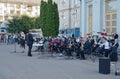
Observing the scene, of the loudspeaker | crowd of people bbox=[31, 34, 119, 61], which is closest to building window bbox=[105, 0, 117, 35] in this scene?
crowd of people bbox=[31, 34, 119, 61]

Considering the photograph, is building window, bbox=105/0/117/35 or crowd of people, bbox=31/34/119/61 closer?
crowd of people, bbox=31/34/119/61

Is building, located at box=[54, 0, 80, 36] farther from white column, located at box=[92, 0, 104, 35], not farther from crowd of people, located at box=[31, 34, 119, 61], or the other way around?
crowd of people, located at box=[31, 34, 119, 61]

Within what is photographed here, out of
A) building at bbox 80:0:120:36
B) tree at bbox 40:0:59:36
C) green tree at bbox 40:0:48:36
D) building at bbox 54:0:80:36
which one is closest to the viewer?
building at bbox 80:0:120:36

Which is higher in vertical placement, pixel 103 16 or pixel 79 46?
pixel 103 16

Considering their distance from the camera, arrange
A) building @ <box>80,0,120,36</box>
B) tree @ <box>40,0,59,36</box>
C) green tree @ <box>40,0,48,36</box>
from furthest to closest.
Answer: green tree @ <box>40,0,48,36</box> < tree @ <box>40,0,59,36</box> < building @ <box>80,0,120,36</box>

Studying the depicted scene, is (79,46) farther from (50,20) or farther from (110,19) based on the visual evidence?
(50,20)

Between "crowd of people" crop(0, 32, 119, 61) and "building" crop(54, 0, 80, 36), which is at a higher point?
"building" crop(54, 0, 80, 36)

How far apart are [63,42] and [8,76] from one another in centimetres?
1267

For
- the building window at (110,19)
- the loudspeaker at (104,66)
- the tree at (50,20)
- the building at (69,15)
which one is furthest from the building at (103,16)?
the building at (69,15)

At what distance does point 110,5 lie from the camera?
29719 mm

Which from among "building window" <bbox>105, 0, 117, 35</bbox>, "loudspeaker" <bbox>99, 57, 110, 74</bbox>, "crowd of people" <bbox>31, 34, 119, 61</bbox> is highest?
"building window" <bbox>105, 0, 117, 35</bbox>

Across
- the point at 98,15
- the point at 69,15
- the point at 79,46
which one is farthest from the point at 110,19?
the point at 69,15

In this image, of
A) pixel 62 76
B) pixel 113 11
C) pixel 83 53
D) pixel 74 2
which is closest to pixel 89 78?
pixel 62 76

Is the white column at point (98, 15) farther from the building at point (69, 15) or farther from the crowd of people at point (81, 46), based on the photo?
the building at point (69, 15)
